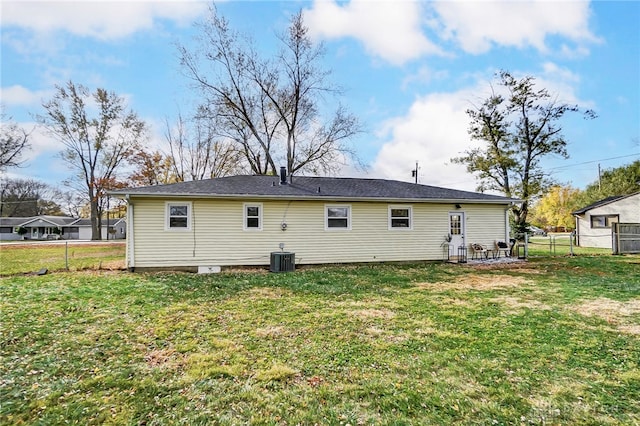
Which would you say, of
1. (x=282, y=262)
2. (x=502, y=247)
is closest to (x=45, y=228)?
(x=282, y=262)

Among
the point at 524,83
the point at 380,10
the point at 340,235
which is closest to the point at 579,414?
the point at 340,235

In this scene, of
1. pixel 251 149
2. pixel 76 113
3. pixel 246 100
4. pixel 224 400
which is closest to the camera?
pixel 224 400

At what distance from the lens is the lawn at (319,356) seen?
8.86ft

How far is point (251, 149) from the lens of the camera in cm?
2423

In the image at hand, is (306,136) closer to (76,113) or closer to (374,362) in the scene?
(374,362)

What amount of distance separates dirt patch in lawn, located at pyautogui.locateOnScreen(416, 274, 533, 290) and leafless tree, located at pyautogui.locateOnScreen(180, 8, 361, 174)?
608 inches

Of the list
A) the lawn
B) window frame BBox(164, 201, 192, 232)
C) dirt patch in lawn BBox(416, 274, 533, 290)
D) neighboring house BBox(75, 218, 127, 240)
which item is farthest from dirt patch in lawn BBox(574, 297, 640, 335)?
neighboring house BBox(75, 218, 127, 240)

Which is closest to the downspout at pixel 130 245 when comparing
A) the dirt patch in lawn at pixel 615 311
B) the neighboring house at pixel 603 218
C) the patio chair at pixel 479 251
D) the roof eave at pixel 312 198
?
the roof eave at pixel 312 198

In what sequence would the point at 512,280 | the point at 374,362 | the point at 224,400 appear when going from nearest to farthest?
the point at 224,400, the point at 374,362, the point at 512,280

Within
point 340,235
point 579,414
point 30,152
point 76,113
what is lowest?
point 579,414

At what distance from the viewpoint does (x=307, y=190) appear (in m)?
11.9

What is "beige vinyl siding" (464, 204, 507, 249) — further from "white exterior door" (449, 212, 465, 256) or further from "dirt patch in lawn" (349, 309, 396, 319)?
"dirt patch in lawn" (349, 309, 396, 319)

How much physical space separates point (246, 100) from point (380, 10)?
14.3 meters

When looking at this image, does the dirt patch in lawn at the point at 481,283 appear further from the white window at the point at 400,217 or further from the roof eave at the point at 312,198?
the roof eave at the point at 312,198
